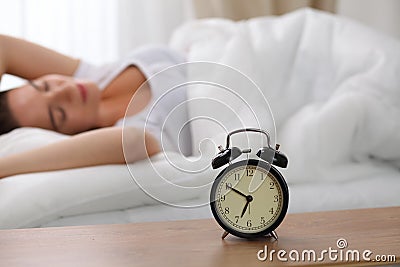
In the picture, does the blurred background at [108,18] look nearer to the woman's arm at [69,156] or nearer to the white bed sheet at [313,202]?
the woman's arm at [69,156]

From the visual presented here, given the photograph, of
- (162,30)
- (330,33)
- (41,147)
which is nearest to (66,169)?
(41,147)

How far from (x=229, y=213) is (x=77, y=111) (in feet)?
2.85

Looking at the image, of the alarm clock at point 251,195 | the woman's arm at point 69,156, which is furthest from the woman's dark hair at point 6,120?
the alarm clock at point 251,195

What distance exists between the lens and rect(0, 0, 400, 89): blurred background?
2.47 m

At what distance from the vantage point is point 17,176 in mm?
1345

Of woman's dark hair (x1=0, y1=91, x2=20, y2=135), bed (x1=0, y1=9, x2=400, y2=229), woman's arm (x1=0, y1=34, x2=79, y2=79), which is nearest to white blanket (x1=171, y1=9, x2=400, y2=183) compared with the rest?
bed (x1=0, y1=9, x2=400, y2=229)

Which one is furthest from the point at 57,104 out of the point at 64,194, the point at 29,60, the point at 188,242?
the point at 188,242

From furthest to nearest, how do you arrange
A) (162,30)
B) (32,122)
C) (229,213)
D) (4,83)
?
(162,30) < (4,83) < (32,122) < (229,213)

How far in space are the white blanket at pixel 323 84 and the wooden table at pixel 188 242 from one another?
429mm

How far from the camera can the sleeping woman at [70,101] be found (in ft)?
4.54

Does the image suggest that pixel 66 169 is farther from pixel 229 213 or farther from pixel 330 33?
Result: pixel 330 33

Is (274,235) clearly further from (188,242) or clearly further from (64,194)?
(64,194)

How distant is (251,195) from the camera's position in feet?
3.27

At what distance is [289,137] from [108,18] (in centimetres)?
126
